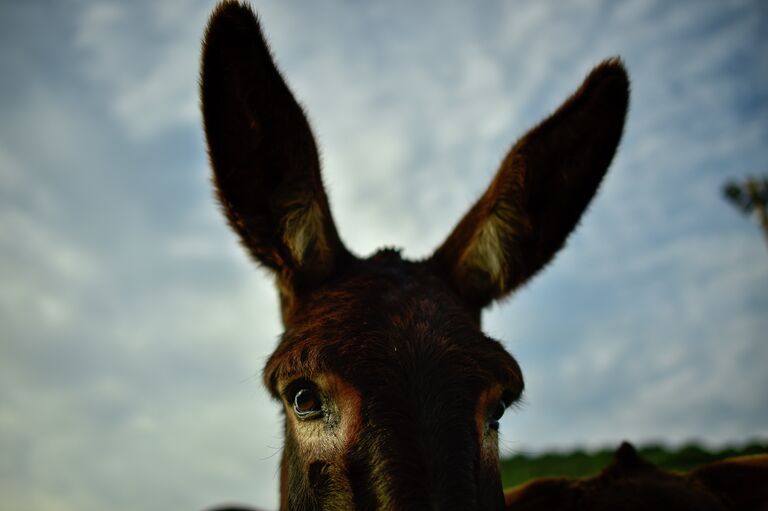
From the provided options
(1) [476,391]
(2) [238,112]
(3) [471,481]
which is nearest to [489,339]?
(1) [476,391]

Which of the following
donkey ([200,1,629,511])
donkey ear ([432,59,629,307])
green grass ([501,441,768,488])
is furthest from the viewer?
green grass ([501,441,768,488])

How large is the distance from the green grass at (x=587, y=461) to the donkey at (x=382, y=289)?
404cm

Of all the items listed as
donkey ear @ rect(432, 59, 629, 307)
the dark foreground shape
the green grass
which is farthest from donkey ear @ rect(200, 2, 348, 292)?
the green grass

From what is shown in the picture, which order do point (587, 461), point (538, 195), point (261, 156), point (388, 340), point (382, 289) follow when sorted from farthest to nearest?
point (587, 461), point (538, 195), point (261, 156), point (382, 289), point (388, 340)

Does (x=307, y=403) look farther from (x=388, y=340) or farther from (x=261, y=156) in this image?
(x=261, y=156)

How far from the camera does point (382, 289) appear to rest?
286 centimetres

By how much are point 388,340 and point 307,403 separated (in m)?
0.49

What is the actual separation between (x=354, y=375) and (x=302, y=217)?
4.11ft

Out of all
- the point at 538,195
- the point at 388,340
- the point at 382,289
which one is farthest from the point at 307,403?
the point at 538,195

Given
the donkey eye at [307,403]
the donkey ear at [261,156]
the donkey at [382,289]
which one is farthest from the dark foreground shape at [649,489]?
the donkey ear at [261,156]

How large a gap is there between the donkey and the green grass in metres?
4.04

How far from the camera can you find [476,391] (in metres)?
2.42

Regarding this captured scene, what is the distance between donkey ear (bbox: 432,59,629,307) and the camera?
10.8 ft

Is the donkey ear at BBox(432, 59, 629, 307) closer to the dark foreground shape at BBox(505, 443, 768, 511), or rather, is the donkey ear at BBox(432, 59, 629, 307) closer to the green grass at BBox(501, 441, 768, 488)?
the dark foreground shape at BBox(505, 443, 768, 511)
